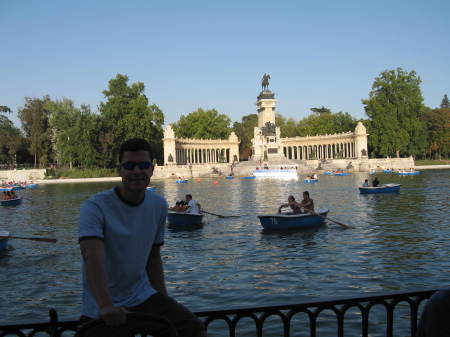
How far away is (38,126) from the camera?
83.8 m

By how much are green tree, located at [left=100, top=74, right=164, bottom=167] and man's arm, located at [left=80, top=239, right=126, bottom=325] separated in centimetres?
7895

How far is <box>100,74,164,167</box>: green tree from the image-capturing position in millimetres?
81562

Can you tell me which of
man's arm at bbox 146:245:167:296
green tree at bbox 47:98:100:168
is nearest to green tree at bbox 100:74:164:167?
green tree at bbox 47:98:100:168

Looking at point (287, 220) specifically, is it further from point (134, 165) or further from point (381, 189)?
point (381, 189)

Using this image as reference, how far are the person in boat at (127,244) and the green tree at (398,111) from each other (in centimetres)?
8876

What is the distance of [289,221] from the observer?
1898 cm

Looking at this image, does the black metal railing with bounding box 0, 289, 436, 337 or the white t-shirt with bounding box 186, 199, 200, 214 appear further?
the white t-shirt with bounding box 186, 199, 200, 214

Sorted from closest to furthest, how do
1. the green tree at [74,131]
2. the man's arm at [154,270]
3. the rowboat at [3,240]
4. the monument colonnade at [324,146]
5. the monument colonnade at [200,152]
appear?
1. the man's arm at [154,270]
2. the rowboat at [3,240]
3. the green tree at [74,131]
4. the monument colonnade at [324,146]
5. the monument colonnade at [200,152]

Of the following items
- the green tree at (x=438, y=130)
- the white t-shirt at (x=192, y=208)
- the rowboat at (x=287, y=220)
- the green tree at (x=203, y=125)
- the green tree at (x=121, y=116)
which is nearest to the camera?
the rowboat at (x=287, y=220)

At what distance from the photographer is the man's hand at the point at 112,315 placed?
3.43 meters

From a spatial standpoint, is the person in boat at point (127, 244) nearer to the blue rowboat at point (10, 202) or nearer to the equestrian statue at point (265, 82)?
the blue rowboat at point (10, 202)

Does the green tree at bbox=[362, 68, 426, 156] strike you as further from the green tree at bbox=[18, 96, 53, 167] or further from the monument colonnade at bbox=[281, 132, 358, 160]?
the green tree at bbox=[18, 96, 53, 167]

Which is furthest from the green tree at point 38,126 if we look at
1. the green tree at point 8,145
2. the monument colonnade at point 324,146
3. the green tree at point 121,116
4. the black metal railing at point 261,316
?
the black metal railing at point 261,316

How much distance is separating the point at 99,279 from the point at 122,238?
39cm
